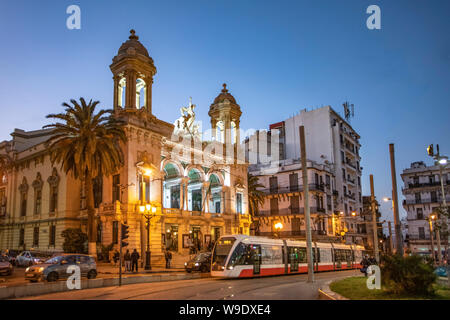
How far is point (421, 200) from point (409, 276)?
186 ft

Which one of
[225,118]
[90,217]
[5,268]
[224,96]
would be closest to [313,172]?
[225,118]

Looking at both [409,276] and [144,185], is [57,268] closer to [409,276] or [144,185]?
[144,185]

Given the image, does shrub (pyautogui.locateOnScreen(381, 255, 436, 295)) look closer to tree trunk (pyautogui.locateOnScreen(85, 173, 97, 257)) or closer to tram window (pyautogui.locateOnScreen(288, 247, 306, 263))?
tram window (pyautogui.locateOnScreen(288, 247, 306, 263))

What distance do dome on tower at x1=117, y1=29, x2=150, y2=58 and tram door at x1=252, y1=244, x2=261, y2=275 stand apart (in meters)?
25.4

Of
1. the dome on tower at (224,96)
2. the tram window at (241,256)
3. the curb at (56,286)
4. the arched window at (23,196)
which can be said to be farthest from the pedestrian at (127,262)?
→ the dome on tower at (224,96)

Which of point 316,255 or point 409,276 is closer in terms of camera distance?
point 409,276

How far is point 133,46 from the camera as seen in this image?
4097cm

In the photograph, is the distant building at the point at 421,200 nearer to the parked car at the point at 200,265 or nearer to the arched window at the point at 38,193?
the parked car at the point at 200,265

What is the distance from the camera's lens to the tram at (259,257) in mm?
22766

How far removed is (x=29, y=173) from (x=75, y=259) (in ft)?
101

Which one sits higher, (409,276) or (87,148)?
(87,148)

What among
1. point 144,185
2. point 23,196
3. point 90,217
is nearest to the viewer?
point 90,217
